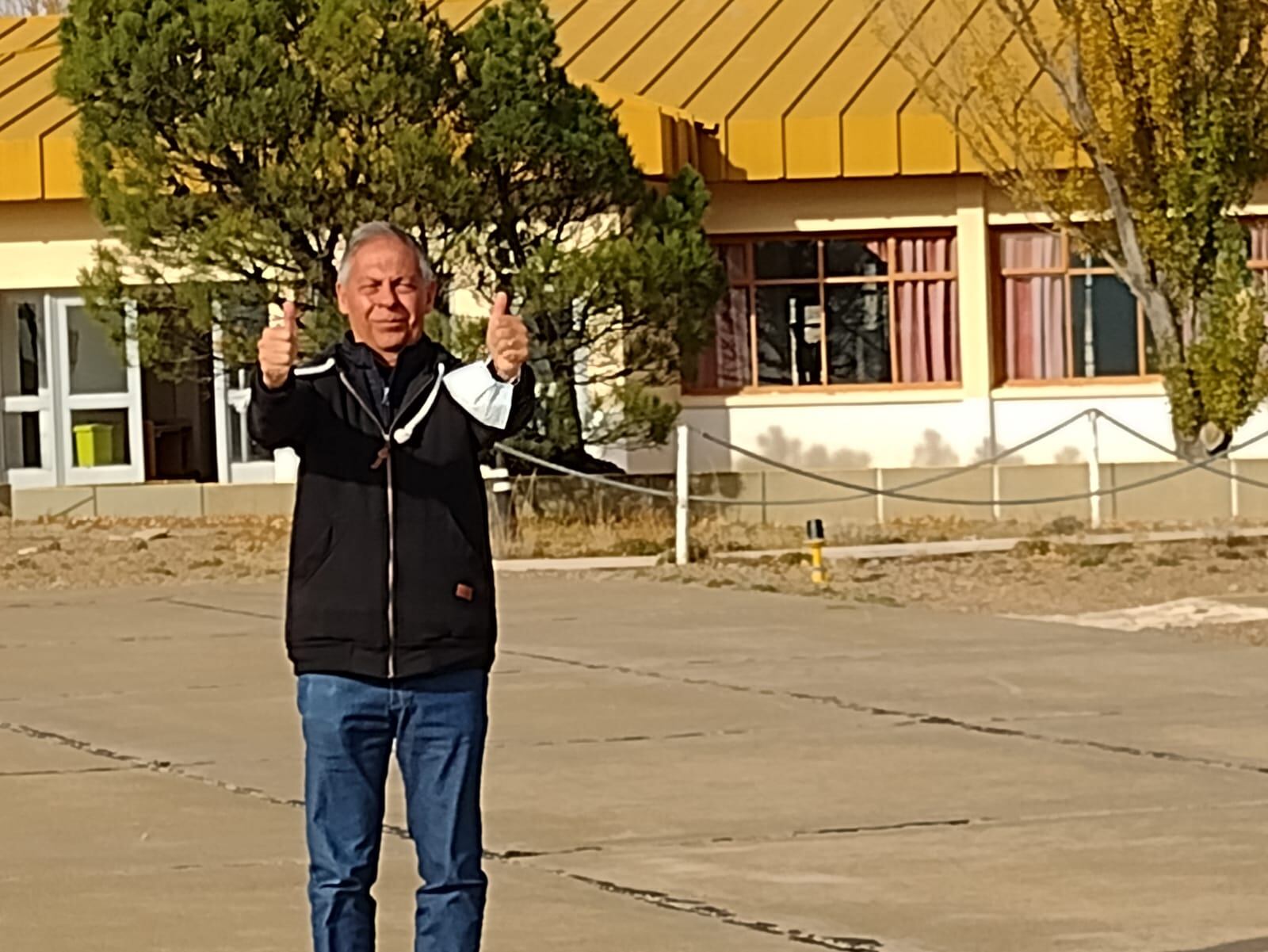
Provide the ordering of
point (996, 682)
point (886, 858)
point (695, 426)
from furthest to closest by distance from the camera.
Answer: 1. point (695, 426)
2. point (996, 682)
3. point (886, 858)

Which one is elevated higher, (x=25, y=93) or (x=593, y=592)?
(x=25, y=93)

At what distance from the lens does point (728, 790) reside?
9109 mm

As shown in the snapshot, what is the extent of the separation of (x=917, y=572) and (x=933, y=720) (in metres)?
7.00

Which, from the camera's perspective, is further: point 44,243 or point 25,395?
point 25,395

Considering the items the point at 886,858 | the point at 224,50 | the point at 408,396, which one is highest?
the point at 224,50

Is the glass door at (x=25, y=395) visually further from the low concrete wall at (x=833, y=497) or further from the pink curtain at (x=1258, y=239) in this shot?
the pink curtain at (x=1258, y=239)

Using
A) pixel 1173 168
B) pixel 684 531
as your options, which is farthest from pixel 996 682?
pixel 1173 168

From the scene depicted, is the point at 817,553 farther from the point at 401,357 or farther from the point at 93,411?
the point at 401,357

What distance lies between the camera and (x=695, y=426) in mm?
25234

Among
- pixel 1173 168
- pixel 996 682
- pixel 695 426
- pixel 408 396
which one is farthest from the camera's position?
pixel 695 426

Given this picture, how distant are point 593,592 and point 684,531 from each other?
6.27 ft

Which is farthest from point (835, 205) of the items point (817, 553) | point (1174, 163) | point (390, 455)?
point (390, 455)

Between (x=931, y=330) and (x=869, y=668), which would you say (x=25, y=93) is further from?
(x=869, y=668)

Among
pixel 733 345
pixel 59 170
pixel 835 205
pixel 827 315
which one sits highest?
pixel 59 170
